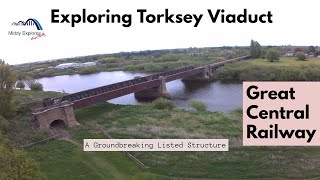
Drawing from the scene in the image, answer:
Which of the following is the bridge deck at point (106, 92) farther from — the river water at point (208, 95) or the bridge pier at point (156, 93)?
the river water at point (208, 95)

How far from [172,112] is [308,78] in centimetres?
4513

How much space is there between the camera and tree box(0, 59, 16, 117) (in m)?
34.8

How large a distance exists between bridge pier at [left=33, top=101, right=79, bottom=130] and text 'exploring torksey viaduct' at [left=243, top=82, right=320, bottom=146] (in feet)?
69.3

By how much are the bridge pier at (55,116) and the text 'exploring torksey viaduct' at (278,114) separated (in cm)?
2112

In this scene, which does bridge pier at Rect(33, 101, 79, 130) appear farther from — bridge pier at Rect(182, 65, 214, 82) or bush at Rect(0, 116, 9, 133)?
bridge pier at Rect(182, 65, 214, 82)

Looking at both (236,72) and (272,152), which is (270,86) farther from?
(236,72)

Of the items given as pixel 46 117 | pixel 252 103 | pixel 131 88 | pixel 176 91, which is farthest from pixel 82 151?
pixel 176 91

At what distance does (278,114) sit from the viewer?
20.8m

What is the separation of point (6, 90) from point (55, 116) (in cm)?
576

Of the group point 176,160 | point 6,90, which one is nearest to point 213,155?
point 176,160

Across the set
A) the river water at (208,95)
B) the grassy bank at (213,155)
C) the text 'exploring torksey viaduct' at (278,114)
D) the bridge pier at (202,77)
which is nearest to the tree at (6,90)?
the grassy bank at (213,155)

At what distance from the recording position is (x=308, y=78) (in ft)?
249

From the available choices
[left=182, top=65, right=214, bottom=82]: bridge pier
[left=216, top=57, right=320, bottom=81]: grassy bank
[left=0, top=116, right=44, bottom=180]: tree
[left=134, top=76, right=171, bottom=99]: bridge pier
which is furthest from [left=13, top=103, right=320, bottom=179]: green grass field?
[left=182, top=65, right=214, bottom=82]: bridge pier

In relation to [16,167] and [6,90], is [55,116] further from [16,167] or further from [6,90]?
[16,167]
